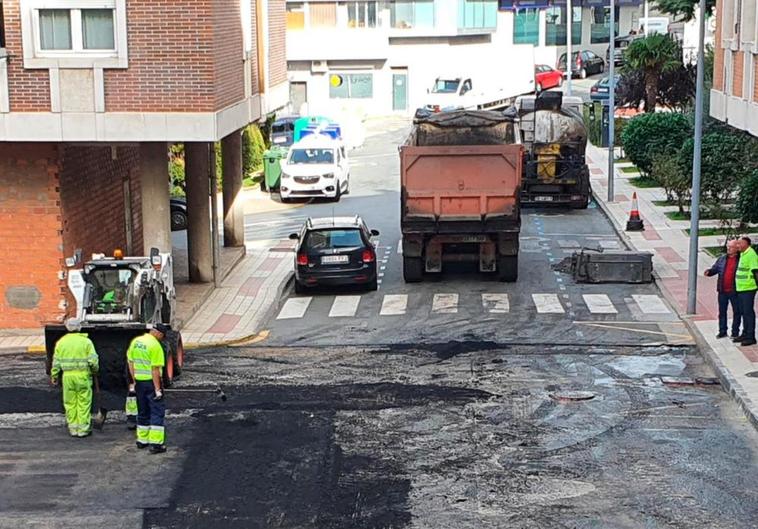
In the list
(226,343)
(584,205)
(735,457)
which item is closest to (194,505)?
(735,457)

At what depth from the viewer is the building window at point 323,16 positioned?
6888cm

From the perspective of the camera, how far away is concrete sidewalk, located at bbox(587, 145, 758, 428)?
18.8 m

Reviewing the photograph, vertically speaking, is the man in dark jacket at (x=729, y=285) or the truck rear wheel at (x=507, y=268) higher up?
the man in dark jacket at (x=729, y=285)

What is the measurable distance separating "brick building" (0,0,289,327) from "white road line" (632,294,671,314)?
8375mm

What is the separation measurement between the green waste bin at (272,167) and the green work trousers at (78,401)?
27.5m

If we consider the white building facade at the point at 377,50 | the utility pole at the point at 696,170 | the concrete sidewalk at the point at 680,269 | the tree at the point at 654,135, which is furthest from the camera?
the white building facade at the point at 377,50

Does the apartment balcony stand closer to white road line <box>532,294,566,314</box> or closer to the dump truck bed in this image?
the dump truck bed

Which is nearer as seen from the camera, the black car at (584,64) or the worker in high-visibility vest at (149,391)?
the worker in high-visibility vest at (149,391)

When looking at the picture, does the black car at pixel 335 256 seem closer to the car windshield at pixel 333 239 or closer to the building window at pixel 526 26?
the car windshield at pixel 333 239

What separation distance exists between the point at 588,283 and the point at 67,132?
11184 millimetres

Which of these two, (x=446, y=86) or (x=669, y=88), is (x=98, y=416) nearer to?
(x=669, y=88)

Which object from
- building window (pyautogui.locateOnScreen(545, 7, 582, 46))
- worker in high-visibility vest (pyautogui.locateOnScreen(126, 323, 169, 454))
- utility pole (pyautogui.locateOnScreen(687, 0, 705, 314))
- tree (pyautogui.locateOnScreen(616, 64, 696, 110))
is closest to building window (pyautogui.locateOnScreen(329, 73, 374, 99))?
tree (pyautogui.locateOnScreen(616, 64, 696, 110))

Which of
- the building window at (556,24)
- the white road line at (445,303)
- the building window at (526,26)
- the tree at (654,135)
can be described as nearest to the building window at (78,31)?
the white road line at (445,303)

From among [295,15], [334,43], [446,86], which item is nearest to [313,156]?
[446,86]
